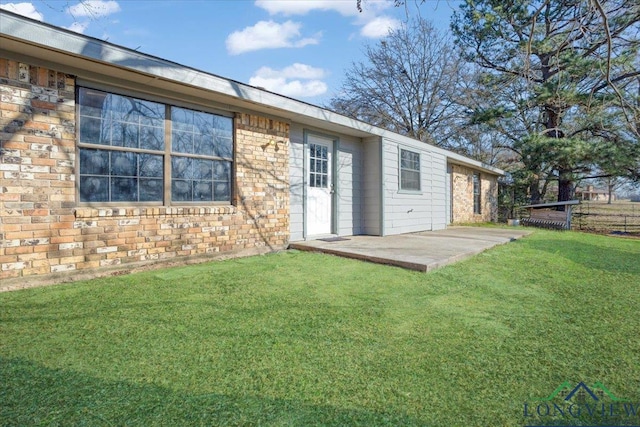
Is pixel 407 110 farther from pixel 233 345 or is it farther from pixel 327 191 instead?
pixel 233 345

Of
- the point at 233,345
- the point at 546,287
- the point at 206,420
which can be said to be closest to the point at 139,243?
the point at 233,345

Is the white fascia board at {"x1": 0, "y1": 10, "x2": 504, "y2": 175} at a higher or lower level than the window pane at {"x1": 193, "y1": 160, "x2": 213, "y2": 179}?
higher

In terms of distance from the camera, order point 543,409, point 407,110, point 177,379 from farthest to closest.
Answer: point 407,110 → point 177,379 → point 543,409

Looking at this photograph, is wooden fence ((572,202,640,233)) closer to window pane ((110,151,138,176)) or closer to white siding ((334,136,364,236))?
white siding ((334,136,364,236))

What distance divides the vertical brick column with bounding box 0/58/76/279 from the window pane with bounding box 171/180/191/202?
117 centimetres

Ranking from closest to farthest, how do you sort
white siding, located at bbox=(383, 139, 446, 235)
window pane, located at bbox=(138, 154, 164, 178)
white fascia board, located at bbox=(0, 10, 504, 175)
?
white fascia board, located at bbox=(0, 10, 504, 175) < window pane, located at bbox=(138, 154, 164, 178) < white siding, located at bbox=(383, 139, 446, 235)

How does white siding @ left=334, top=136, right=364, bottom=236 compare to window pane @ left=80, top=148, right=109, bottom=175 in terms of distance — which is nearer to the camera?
window pane @ left=80, top=148, right=109, bottom=175

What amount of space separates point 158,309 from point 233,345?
1.00m

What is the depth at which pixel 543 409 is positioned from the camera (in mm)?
1638

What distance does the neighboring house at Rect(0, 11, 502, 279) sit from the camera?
3.34 metres

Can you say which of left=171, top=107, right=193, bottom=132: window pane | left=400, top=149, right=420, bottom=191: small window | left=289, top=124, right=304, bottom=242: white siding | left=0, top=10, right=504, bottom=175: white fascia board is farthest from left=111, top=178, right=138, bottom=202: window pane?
left=400, top=149, right=420, bottom=191: small window

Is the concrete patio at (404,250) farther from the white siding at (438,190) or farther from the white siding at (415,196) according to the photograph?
the white siding at (438,190)

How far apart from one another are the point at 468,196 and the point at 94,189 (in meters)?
13.4

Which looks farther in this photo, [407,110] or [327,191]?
[407,110]
